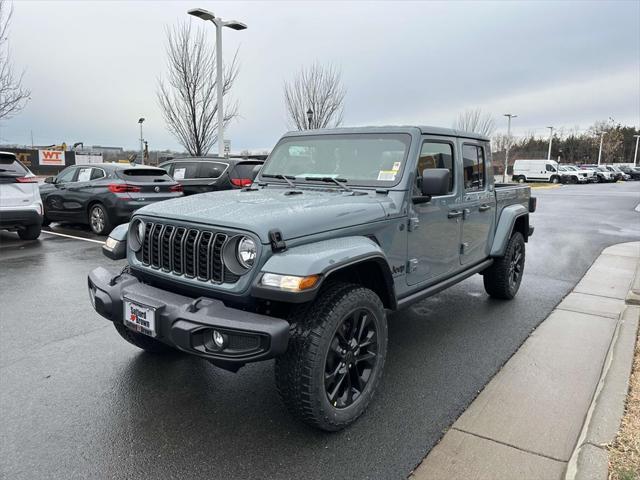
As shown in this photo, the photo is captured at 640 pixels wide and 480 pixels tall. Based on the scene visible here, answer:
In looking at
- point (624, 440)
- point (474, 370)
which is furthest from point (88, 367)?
point (624, 440)

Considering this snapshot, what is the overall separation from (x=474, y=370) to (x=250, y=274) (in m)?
2.19

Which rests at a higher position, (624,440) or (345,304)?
(345,304)

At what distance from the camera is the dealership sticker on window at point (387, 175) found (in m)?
3.62

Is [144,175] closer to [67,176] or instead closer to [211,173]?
[211,173]

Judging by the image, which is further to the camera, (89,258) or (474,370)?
(89,258)

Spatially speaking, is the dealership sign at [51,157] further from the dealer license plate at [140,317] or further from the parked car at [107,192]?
the dealer license plate at [140,317]

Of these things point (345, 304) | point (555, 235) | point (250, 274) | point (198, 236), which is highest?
point (198, 236)

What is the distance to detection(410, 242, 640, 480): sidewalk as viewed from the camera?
8.48 ft

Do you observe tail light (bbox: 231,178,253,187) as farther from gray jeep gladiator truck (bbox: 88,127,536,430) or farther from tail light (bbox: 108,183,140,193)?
gray jeep gladiator truck (bbox: 88,127,536,430)

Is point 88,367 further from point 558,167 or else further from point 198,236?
point 558,167

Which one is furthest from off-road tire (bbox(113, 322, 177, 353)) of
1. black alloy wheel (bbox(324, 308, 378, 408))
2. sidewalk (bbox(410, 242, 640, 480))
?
sidewalk (bbox(410, 242, 640, 480))

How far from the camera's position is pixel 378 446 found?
2.78 m

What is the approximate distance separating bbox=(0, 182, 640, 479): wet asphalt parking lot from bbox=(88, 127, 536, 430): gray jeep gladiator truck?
27cm

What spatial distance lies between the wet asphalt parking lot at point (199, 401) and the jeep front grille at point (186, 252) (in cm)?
96
